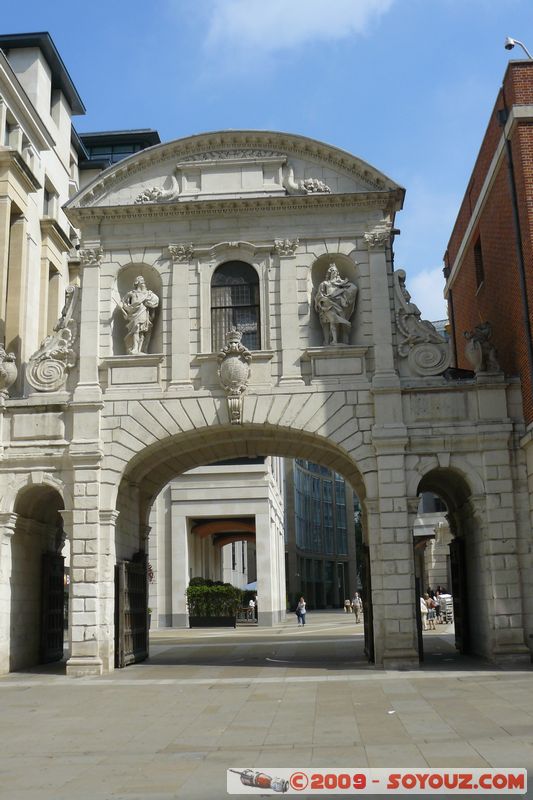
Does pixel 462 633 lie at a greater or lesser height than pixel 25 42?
lesser

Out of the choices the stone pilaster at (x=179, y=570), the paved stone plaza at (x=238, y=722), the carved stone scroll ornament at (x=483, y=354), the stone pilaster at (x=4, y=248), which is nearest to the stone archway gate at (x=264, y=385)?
the carved stone scroll ornament at (x=483, y=354)

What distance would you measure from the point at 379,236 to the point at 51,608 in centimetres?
1369

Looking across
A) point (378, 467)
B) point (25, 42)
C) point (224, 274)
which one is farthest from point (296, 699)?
point (25, 42)

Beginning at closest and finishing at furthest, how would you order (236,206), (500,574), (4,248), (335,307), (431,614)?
(500,574)
(335,307)
(236,206)
(4,248)
(431,614)

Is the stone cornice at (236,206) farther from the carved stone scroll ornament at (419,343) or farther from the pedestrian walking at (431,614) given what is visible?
the pedestrian walking at (431,614)

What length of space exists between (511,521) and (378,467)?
11.3 feet

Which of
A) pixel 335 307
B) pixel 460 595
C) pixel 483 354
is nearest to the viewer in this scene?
pixel 483 354

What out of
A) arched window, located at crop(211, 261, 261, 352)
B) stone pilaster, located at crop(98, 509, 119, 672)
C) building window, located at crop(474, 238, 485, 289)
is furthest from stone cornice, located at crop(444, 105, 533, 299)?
stone pilaster, located at crop(98, 509, 119, 672)

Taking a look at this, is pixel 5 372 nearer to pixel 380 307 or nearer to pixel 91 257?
pixel 91 257

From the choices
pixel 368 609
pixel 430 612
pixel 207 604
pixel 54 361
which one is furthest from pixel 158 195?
pixel 207 604

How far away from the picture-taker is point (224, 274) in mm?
24281

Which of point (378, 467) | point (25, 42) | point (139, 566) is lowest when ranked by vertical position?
point (139, 566)

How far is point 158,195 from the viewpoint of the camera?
24203mm

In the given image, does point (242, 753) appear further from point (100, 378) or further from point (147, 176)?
point (147, 176)
